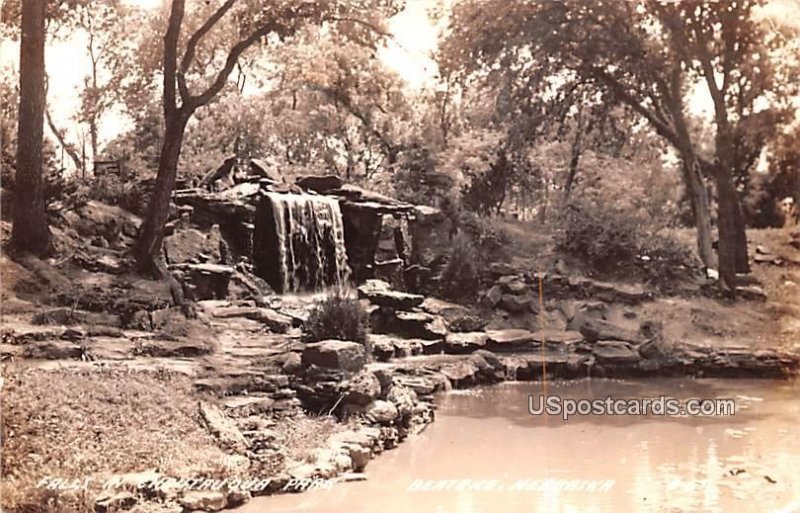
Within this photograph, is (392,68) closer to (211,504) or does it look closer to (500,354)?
(500,354)

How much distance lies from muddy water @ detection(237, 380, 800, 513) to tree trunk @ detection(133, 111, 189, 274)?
13.3ft

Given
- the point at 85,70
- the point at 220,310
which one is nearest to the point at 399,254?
the point at 220,310

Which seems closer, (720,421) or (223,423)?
(223,423)

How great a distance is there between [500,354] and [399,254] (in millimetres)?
4042

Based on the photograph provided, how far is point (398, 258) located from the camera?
13.6 metres

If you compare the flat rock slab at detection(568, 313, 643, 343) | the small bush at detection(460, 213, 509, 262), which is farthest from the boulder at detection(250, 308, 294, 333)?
the small bush at detection(460, 213, 509, 262)

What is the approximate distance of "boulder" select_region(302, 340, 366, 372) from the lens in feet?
21.7

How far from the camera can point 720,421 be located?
7020 millimetres

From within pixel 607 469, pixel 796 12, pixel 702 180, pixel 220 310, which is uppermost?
pixel 796 12

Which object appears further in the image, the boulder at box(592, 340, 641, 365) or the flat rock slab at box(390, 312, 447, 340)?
the flat rock slab at box(390, 312, 447, 340)

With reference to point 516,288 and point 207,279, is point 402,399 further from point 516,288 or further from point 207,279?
point 516,288

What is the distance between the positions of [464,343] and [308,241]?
334cm

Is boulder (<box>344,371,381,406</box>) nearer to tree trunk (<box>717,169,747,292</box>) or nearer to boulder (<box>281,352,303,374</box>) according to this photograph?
boulder (<box>281,352,303,374</box>)

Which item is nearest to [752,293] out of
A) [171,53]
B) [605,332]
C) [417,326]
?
[605,332]
